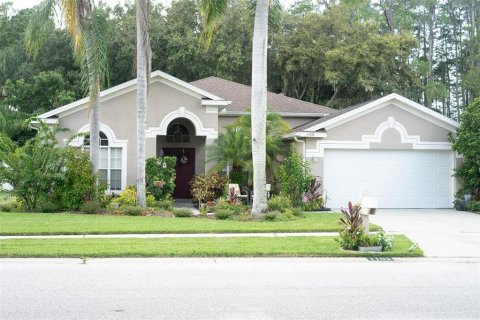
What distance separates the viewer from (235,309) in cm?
748

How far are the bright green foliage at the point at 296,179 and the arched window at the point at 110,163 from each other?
6355 millimetres

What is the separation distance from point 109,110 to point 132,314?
1578 centimetres

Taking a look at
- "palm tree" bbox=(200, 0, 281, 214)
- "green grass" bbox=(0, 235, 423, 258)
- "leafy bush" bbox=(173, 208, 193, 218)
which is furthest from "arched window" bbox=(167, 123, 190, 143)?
"green grass" bbox=(0, 235, 423, 258)

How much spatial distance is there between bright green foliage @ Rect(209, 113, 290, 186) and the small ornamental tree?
21.1 feet

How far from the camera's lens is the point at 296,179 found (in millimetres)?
20672

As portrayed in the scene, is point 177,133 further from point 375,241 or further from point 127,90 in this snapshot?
point 375,241

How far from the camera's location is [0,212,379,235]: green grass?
568 inches

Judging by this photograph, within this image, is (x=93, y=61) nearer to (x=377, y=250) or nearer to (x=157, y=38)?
(x=377, y=250)

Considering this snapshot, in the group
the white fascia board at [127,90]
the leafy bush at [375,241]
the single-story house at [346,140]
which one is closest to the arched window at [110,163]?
the single-story house at [346,140]

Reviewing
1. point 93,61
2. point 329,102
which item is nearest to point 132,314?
point 93,61

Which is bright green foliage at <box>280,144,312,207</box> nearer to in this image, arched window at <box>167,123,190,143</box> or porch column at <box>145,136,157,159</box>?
porch column at <box>145,136,157,159</box>

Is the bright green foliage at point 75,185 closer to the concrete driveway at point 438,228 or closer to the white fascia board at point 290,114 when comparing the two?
the white fascia board at point 290,114

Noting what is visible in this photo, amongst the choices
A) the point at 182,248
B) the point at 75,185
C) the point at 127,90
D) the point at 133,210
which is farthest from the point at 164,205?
the point at 182,248

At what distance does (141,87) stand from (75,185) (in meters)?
3.91
